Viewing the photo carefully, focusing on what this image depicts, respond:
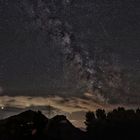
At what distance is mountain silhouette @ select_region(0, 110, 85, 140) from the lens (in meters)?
46.2

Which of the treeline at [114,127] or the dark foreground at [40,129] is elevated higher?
the dark foreground at [40,129]

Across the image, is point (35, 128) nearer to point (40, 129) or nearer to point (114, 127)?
point (40, 129)

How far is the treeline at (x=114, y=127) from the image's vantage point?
195 ft

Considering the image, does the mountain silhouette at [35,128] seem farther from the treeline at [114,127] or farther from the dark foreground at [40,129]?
the treeline at [114,127]

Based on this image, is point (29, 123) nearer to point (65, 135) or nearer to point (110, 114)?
point (65, 135)

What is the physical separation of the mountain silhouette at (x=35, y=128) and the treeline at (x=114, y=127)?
5.96m

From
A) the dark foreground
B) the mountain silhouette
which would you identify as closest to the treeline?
the dark foreground

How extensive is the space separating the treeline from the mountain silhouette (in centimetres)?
596

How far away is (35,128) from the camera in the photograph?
47312 millimetres

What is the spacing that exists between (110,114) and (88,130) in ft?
58.6

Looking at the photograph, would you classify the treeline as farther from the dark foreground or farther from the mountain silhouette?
the mountain silhouette

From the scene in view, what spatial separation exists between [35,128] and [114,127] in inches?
839

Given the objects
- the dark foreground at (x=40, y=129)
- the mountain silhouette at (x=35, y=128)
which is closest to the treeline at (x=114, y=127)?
the dark foreground at (x=40, y=129)

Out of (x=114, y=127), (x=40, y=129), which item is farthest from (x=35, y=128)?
(x=114, y=127)
